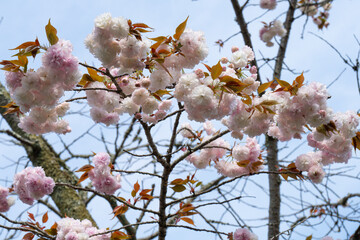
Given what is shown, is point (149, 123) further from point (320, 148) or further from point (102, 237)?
point (320, 148)

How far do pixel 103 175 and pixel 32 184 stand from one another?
34cm

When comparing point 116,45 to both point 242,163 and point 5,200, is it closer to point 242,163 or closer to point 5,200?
point 242,163

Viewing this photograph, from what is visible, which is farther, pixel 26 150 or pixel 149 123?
pixel 26 150

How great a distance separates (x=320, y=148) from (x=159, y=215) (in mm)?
818

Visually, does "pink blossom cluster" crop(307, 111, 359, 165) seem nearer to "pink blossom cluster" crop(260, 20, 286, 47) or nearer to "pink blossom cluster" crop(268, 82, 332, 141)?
"pink blossom cluster" crop(268, 82, 332, 141)

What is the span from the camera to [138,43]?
1.30 meters

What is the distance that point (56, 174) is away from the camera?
2857mm

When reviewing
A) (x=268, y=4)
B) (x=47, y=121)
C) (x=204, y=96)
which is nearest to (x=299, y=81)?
(x=204, y=96)

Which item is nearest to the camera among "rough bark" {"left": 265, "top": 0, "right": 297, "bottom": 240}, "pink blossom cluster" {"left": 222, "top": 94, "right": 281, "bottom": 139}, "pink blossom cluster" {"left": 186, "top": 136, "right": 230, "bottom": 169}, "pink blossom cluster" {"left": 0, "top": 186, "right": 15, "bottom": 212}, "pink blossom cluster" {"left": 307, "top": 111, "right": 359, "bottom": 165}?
"pink blossom cluster" {"left": 222, "top": 94, "right": 281, "bottom": 139}

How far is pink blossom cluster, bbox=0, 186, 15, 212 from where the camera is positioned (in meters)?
2.10

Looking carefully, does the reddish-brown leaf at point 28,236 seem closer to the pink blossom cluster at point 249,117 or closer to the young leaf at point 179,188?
the young leaf at point 179,188

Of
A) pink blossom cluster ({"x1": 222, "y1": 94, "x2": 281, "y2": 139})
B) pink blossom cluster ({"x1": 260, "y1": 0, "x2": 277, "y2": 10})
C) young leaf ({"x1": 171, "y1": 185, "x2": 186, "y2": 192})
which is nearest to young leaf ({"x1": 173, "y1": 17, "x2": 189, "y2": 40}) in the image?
pink blossom cluster ({"x1": 222, "y1": 94, "x2": 281, "y2": 139})

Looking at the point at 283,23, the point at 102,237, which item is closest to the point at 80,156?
the point at 102,237

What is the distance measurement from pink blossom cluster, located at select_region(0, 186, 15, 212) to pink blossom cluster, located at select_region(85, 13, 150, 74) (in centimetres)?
124
